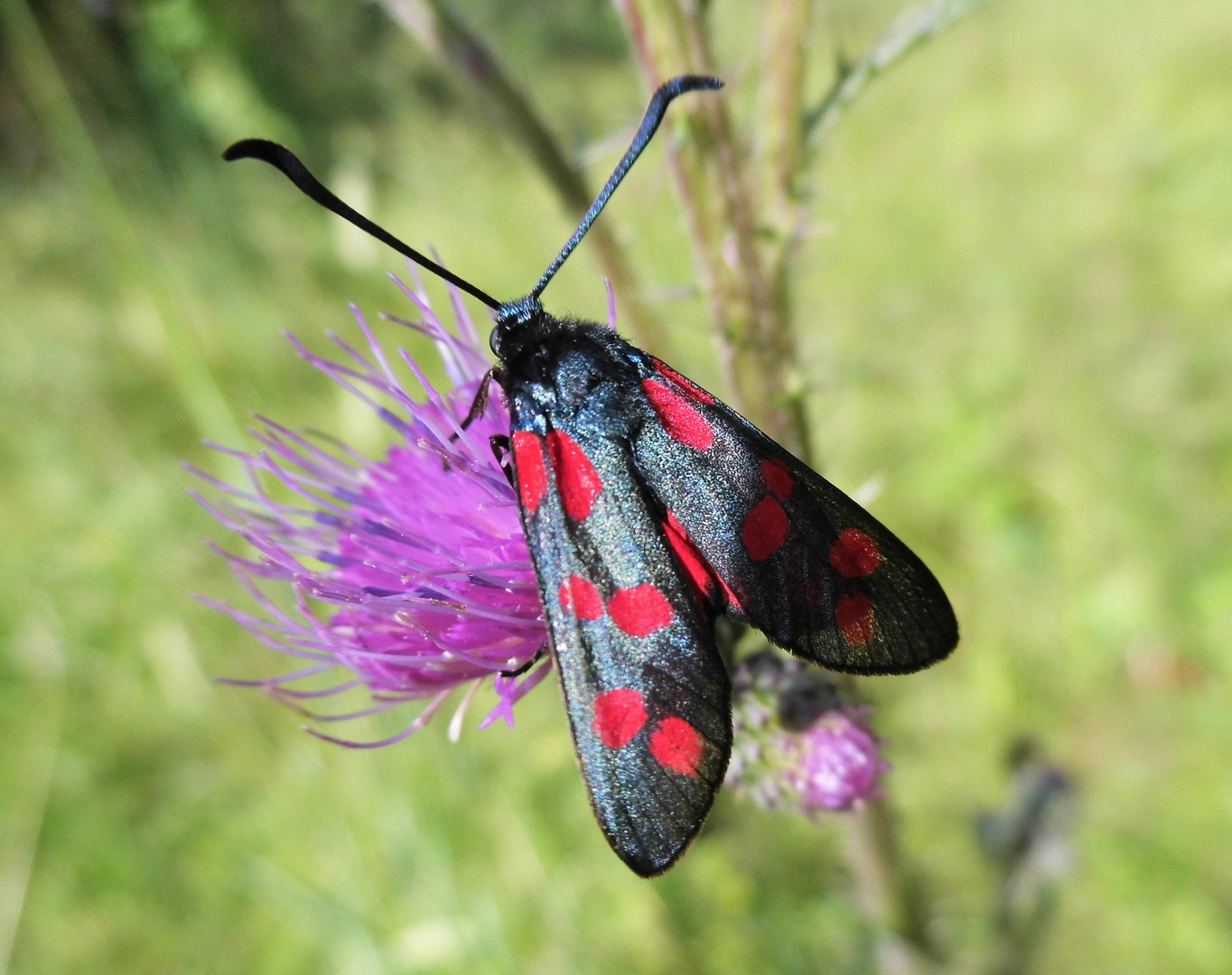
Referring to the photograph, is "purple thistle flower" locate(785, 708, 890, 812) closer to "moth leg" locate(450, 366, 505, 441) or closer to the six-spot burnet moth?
the six-spot burnet moth

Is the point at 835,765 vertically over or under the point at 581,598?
under

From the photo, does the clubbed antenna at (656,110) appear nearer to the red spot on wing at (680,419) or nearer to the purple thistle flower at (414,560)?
the red spot on wing at (680,419)

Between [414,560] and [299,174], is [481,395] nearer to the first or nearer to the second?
[414,560]

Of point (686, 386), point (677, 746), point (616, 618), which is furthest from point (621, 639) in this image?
point (686, 386)

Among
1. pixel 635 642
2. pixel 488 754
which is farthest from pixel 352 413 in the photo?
pixel 635 642

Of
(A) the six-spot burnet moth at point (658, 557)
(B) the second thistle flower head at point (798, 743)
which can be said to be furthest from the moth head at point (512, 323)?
(B) the second thistle flower head at point (798, 743)

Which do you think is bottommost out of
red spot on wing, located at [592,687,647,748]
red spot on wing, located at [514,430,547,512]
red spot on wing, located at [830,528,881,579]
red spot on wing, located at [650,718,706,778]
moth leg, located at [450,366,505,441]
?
red spot on wing, located at [650,718,706,778]

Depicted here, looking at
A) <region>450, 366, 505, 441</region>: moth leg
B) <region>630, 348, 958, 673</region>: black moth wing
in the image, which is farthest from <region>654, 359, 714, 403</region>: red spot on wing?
<region>450, 366, 505, 441</region>: moth leg
